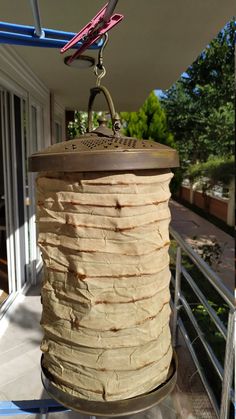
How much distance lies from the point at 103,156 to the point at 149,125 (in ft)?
38.4

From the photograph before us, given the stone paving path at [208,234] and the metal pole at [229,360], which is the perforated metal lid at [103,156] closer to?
the metal pole at [229,360]

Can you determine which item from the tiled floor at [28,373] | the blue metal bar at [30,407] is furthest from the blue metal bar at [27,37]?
the tiled floor at [28,373]

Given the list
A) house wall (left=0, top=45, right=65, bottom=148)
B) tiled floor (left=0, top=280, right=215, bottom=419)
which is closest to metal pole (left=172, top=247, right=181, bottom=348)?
tiled floor (left=0, top=280, right=215, bottom=419)

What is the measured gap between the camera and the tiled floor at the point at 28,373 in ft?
6.40

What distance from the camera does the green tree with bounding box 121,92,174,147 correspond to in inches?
465

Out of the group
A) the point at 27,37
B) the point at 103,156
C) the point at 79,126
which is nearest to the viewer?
the point at 103,156

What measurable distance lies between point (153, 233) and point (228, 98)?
518 inches

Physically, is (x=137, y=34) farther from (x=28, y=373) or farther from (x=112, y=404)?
(x=28, y=373)

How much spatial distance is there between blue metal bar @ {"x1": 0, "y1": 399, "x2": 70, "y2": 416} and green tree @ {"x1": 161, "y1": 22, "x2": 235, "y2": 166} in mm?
11307

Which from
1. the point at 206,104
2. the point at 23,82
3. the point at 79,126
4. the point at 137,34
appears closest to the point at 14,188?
the point at 79,126

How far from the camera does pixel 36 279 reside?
3850 millimetres

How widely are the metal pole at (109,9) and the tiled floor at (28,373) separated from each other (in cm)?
204

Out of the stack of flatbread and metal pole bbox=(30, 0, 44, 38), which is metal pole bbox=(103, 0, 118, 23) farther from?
the stack of flatbread

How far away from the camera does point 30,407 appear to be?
3.65ft
